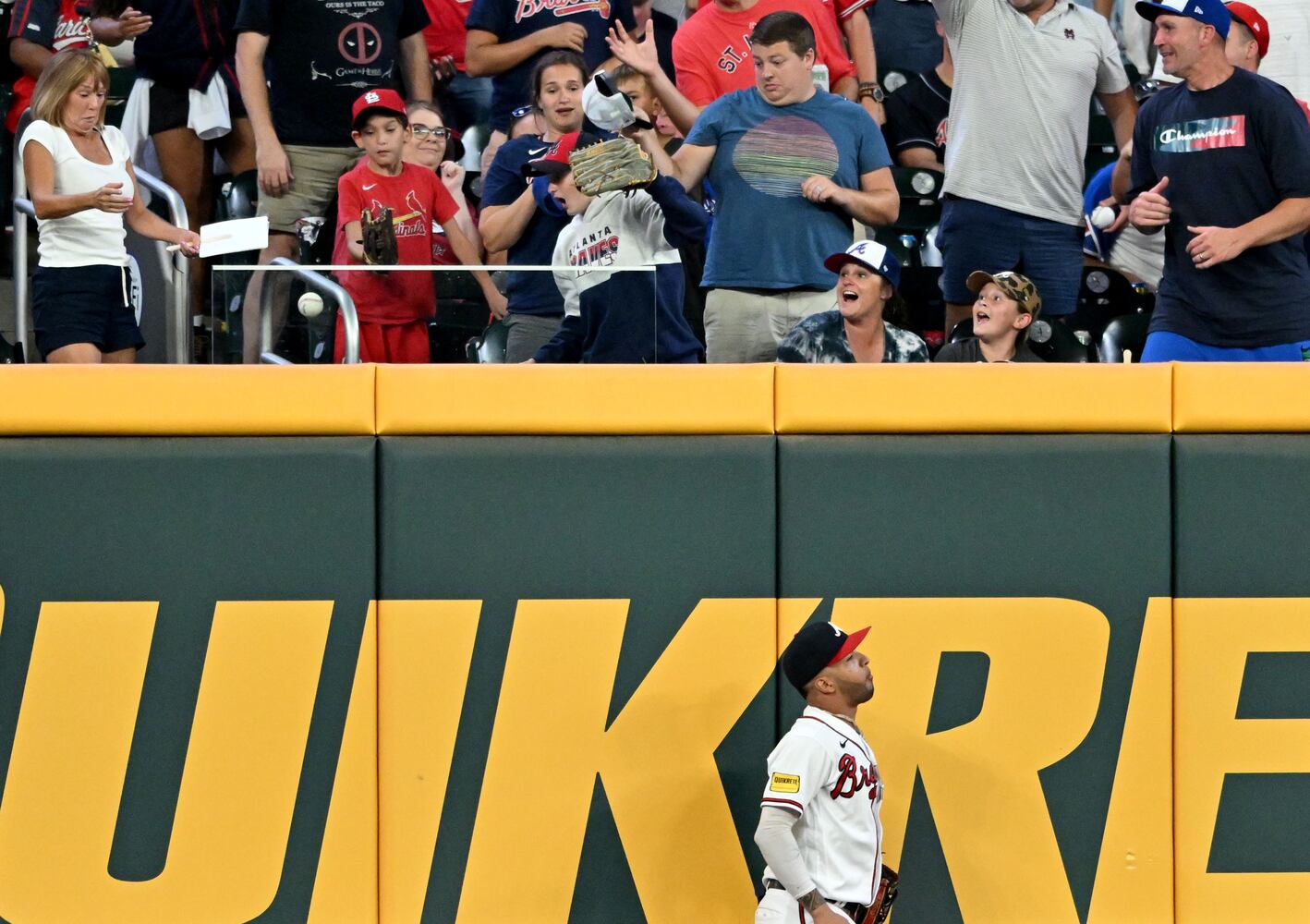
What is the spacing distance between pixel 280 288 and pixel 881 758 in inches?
92.2

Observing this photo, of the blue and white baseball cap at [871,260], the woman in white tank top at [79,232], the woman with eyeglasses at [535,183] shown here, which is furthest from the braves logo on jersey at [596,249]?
the woman in white tank top at [79,232]

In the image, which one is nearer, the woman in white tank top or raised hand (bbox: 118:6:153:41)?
the woman in white tank top

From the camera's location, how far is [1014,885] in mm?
5426

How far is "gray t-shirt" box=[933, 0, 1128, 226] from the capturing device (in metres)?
6.91

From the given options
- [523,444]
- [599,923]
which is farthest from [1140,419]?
[599,923]

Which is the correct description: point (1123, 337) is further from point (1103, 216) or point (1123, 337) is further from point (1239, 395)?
point (1239, 395)

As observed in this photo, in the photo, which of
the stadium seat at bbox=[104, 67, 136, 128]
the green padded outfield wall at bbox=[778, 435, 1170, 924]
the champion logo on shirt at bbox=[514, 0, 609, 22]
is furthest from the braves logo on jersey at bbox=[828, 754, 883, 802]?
the stadium seat at bbox=[104, 67, 136, 128]

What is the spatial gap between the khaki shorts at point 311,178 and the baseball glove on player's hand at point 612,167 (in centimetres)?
160

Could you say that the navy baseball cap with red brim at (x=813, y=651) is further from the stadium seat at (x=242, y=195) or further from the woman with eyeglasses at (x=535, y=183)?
the stadium seat at (x=242, y=195)

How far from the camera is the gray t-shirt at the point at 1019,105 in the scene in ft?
22.7

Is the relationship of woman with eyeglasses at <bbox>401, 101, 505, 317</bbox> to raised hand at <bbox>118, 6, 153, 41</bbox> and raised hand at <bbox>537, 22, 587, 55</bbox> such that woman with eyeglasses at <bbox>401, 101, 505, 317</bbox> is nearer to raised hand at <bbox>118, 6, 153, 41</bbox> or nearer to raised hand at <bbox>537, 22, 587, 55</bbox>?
raised hand at <bbox>537, 22, 587, 55</bbox>

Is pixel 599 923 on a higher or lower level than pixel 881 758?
lower

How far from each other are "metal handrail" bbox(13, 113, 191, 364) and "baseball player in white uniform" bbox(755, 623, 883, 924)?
264 cm

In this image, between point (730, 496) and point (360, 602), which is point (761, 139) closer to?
point (730, 496)
